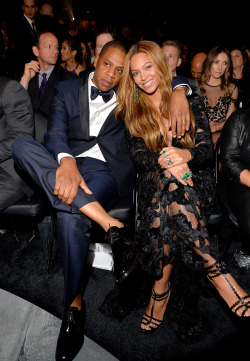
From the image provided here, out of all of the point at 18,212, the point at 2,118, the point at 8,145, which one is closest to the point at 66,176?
the point at 18,212

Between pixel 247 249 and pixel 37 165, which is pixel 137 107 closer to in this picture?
pixel 37 165

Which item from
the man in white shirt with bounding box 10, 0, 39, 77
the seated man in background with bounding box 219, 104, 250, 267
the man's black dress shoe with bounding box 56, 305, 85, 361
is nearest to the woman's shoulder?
the seated man in background with bounding box 219, 104, 250, 267

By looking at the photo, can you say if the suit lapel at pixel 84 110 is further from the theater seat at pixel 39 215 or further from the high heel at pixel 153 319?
the high heel at pixel 153 319

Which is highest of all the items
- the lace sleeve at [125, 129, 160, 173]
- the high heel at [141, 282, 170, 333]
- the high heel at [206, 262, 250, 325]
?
the lace sleeve at [125, 129, 160, 173]

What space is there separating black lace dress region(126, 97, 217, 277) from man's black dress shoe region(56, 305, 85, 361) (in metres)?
0.50

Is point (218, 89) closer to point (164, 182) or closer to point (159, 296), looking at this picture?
point (164, 182)

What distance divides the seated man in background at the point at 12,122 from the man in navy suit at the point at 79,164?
25cm

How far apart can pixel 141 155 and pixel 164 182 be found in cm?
30

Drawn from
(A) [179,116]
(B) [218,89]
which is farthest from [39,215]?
(B) [218,89]

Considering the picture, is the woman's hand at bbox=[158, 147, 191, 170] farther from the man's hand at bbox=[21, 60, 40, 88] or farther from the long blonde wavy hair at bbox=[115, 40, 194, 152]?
the man's hand at bbox=[21, 60, 40, 88]

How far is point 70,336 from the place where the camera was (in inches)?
64.3

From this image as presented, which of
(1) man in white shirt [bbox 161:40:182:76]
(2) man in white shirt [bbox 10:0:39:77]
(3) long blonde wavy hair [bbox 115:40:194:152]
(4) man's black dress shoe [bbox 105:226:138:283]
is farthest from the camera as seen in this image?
(2) man in white shirt [bbox 10:0:39:77]

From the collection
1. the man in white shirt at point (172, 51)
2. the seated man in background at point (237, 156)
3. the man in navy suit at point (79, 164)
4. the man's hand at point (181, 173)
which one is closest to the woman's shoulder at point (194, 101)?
the man in navy suit at point (79, 164)

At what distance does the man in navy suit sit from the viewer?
1.67 meters
